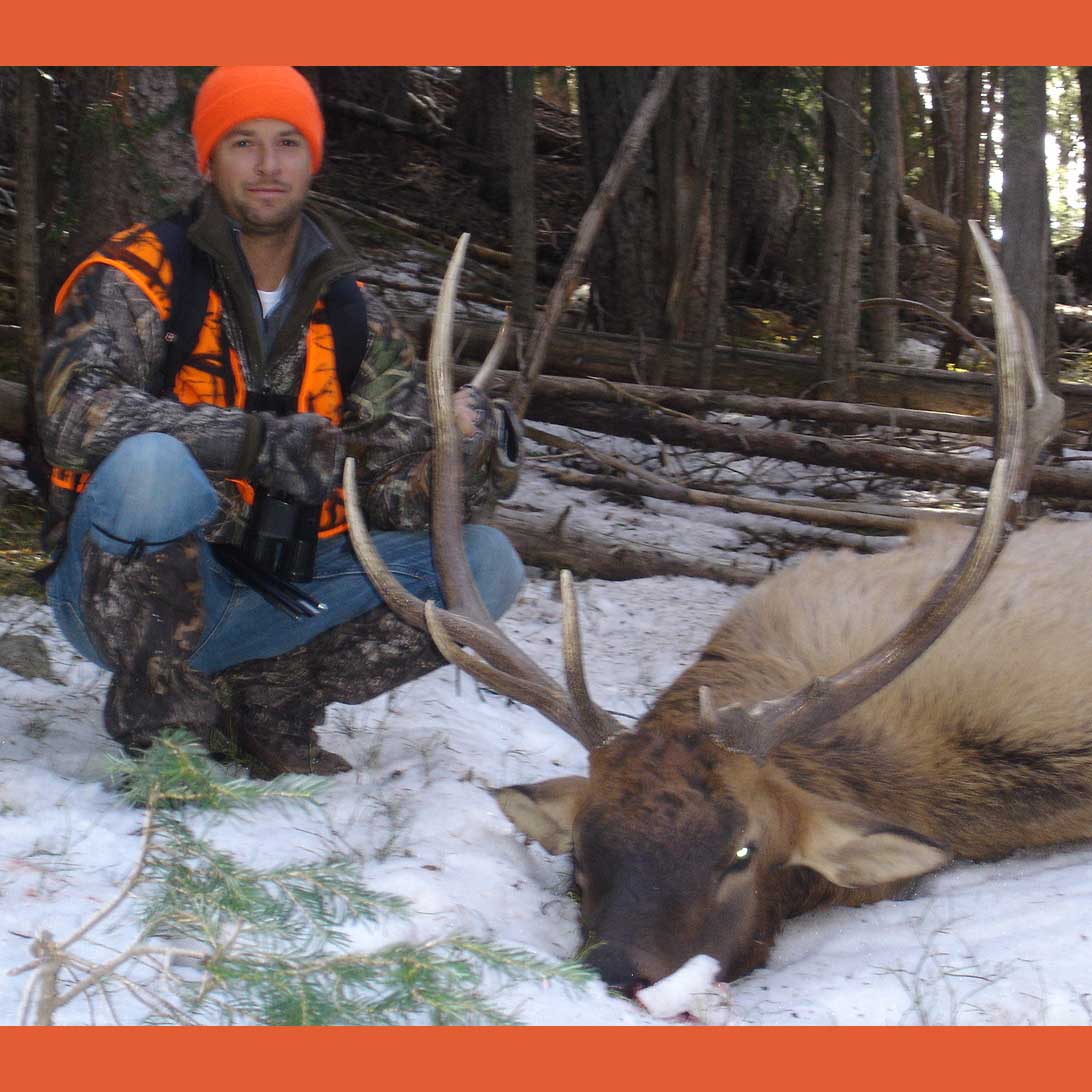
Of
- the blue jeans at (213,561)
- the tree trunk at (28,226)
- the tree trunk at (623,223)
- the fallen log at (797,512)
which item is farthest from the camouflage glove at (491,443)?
the tree trunk at (623,223)

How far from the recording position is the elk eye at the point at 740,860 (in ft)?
10.7

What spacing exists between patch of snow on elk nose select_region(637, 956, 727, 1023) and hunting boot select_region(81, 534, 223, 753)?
4.96ft

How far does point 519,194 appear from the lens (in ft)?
26.2

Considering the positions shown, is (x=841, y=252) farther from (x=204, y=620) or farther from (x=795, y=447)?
(x=204, y=620)

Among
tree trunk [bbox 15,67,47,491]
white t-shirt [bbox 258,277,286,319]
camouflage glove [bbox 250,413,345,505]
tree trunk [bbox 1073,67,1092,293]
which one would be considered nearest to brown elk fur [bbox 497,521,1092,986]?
camouflage glove [bbox 250,413,345,505]

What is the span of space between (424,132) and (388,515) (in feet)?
34.5

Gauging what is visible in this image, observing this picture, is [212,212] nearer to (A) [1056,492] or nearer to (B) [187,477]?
(B) [187,477]

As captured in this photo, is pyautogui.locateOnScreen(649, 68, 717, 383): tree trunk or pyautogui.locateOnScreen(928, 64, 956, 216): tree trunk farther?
pyautogui.locateOnScreen(928, 64, 956, 216): tree trunk

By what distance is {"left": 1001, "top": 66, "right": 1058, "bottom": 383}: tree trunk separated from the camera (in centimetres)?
556

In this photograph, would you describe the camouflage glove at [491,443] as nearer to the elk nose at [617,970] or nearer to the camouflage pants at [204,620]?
the camouflage pants at [204,620]

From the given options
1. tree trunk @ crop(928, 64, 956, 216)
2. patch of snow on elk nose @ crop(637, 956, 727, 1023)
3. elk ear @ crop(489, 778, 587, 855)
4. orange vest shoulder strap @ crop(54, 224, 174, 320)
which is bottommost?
patch of snow on elk nose @ crop(637, 956, 727, 1023)

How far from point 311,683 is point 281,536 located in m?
0.57

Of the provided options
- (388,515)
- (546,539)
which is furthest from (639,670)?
(388,515)

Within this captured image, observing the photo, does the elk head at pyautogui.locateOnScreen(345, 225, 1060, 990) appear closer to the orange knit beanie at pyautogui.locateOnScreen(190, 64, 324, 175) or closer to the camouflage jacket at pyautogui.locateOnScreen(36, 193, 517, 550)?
the camouflage jacket at pyautogui.locateOnScreen(36, 193, 517, 550)
